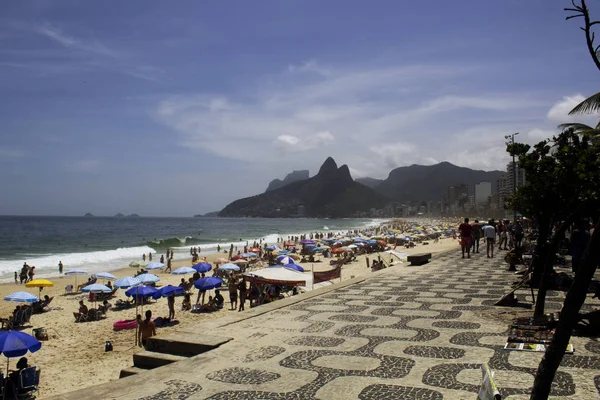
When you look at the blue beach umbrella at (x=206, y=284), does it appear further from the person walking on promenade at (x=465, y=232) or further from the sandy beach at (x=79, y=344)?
the person walking on promenade at (x=465, y=232)

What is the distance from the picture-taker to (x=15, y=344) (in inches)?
273

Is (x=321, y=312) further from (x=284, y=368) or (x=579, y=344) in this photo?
(x=579, y=344)

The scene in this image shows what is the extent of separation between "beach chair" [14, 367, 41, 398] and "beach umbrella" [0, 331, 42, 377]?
820 millimetres

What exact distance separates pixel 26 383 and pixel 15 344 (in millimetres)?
1205

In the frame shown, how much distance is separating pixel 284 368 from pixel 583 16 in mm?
4259

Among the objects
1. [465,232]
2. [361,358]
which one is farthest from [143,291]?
[465,232]

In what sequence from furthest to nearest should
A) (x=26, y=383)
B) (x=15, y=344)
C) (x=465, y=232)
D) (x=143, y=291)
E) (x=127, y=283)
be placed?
1. (x=465, y=232)
2. (x=127, y=283)
3. (x=143, y=291)
4. (x=26, y=383)
5. (x=15, y=344)

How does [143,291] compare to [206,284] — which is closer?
[143,291]

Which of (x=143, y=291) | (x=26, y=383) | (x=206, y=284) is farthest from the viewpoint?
(x=206, y=284)

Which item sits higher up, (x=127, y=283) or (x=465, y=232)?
(x=465, y=232)

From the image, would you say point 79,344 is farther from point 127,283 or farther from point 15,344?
point 15,344

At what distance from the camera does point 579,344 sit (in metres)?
5.42

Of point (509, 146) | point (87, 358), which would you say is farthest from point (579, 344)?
point (87, 358)

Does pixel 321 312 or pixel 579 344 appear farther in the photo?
pixel 321 312
